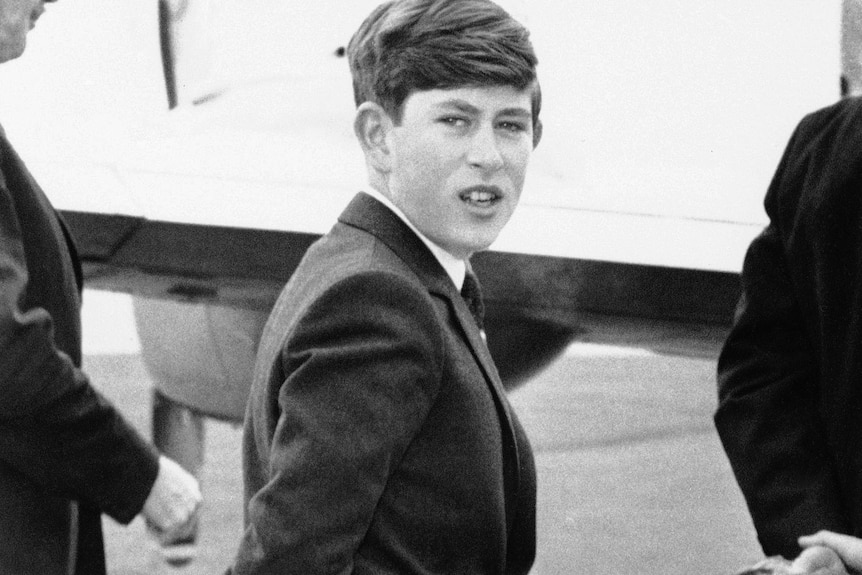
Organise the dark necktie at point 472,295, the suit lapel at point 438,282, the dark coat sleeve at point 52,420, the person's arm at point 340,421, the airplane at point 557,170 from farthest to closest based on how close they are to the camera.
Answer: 1. the airplane at point 557,170
2. the dark coat sleeve at point 52,420
3. the dark necktie at point 472,295
4. the suit lapel at point 438,282
5. the person's arm at point 340,421

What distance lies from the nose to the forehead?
2 centimetres

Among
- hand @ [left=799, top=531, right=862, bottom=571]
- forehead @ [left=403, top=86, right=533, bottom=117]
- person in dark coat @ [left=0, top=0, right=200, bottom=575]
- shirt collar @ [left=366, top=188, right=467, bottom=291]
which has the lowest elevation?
person in dark coat @ [left=0, top=0, right=200, bottom=575]

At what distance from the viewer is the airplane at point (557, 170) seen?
9.86 ft

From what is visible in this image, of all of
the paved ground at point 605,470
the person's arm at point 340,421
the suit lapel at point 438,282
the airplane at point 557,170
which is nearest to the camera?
the person's arm at point 340,421

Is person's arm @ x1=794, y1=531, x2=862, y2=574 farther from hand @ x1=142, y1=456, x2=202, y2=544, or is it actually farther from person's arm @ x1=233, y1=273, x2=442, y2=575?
hand @ x1=142, y1=456, x2=202, y2=544

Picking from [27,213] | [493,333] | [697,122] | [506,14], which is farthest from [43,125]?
[506,14]

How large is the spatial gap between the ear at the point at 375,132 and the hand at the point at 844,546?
536 millimetres

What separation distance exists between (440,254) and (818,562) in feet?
1.48

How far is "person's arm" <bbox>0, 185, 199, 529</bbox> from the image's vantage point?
171 centimetres

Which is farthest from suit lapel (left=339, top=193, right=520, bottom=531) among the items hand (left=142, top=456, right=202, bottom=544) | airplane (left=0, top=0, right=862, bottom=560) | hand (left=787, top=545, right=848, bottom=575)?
airplane (left=0, top=0, right=862, bottom=560)

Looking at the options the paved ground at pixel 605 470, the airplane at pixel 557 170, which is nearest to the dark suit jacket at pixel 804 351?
the airplane at pixel 557 170

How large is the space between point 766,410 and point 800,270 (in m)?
0.15

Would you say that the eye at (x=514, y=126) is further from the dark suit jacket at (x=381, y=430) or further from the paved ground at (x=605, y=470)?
the paved ground at (x=605, y=470)

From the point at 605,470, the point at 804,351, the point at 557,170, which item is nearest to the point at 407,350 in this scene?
the point at 804,351
